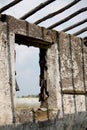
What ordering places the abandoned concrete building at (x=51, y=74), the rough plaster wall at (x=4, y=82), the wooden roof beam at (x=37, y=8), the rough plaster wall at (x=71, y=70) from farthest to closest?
the rough plaster wall at (x=71, y=70) → the wooden roof beam at (x=37, y=8) → the abandoned concrete building at (x=51, y=74) → the rough plaster wall at (x=4, y=82)

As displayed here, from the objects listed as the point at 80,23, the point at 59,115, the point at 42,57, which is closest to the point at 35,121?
the point at 59,115

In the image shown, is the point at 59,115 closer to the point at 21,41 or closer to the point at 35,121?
the point at 35,121

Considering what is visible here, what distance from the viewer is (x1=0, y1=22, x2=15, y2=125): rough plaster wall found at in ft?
23.7

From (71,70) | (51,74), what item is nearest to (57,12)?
(51,74)

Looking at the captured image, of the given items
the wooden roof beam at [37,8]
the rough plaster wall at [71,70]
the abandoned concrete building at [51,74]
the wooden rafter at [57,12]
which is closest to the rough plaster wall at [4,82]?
the abandoned concrete building at [51,74]

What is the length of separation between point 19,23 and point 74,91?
2380 mm

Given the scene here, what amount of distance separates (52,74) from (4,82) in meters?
1.74

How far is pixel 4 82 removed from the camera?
24.2 feet

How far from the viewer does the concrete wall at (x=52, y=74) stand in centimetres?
744

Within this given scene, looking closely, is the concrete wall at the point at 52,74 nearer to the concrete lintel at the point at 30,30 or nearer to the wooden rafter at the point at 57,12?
the concrete lintel at the point at 30,30

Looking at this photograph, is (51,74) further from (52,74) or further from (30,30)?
(30,30)

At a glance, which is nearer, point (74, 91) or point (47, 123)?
point (47, 123)

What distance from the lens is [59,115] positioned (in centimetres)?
877

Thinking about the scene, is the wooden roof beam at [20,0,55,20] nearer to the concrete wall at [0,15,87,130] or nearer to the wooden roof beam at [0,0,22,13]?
the concrete wall at [0,15,87,130]
